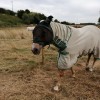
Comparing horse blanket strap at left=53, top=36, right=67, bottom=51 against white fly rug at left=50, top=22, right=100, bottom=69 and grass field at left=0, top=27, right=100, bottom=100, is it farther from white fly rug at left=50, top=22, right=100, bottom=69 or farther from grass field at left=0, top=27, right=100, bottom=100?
grass field at left=0, top=27, right=100, bottom=100

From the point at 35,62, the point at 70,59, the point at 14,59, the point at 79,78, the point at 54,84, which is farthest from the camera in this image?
the point at 14,59

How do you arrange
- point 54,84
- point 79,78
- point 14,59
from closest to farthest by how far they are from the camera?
point 54,84 < point 79,78 < point 14,59

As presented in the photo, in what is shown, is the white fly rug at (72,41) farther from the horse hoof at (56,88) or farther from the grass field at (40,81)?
the grass field at (40,81)

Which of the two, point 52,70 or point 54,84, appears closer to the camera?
point 54,84

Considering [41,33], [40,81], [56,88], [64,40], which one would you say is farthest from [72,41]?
[40,81]

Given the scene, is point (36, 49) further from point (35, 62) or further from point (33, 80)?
point (35, 62)

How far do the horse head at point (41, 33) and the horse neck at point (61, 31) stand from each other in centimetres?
18

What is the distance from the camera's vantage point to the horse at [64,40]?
5.22m

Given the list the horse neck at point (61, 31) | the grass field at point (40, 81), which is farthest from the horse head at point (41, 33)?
the grass field at point (40, 81)

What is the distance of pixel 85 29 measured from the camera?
6.45 metres

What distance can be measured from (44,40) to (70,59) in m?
0.86

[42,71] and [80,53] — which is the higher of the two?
[80,53]

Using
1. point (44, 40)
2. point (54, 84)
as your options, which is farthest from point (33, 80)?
point (44, 40)

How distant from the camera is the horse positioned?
17.1 ft
